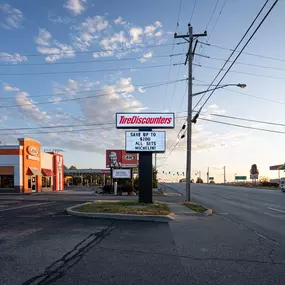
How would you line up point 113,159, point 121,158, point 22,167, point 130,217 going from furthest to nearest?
point 121,158 < point 113,159 < point 22,167 < point 130,217

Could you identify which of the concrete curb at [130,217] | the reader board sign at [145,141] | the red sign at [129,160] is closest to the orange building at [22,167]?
the red sign at [129,160]

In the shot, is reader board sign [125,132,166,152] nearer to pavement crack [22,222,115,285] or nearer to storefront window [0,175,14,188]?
pavement crack [22,222,115,285]

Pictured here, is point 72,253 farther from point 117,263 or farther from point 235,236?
point 235,236

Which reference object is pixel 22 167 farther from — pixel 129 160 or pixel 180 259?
pixel 180 259

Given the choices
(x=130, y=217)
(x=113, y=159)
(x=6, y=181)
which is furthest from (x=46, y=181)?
(x=130, y=217)

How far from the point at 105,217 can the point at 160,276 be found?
25.4 feet

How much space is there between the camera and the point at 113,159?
39.9m

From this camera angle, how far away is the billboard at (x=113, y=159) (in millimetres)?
39406

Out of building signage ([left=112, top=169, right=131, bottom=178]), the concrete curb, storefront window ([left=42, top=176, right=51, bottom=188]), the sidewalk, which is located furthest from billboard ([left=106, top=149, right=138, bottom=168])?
the sidewalk

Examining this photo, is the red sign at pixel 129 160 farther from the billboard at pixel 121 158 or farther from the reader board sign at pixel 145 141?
the reader board sign at pixel 145 141

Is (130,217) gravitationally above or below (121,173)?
below

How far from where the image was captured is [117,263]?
18.8ft

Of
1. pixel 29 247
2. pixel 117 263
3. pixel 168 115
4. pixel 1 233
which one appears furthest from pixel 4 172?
pixel 117 263

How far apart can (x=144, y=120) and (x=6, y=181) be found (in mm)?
26036
